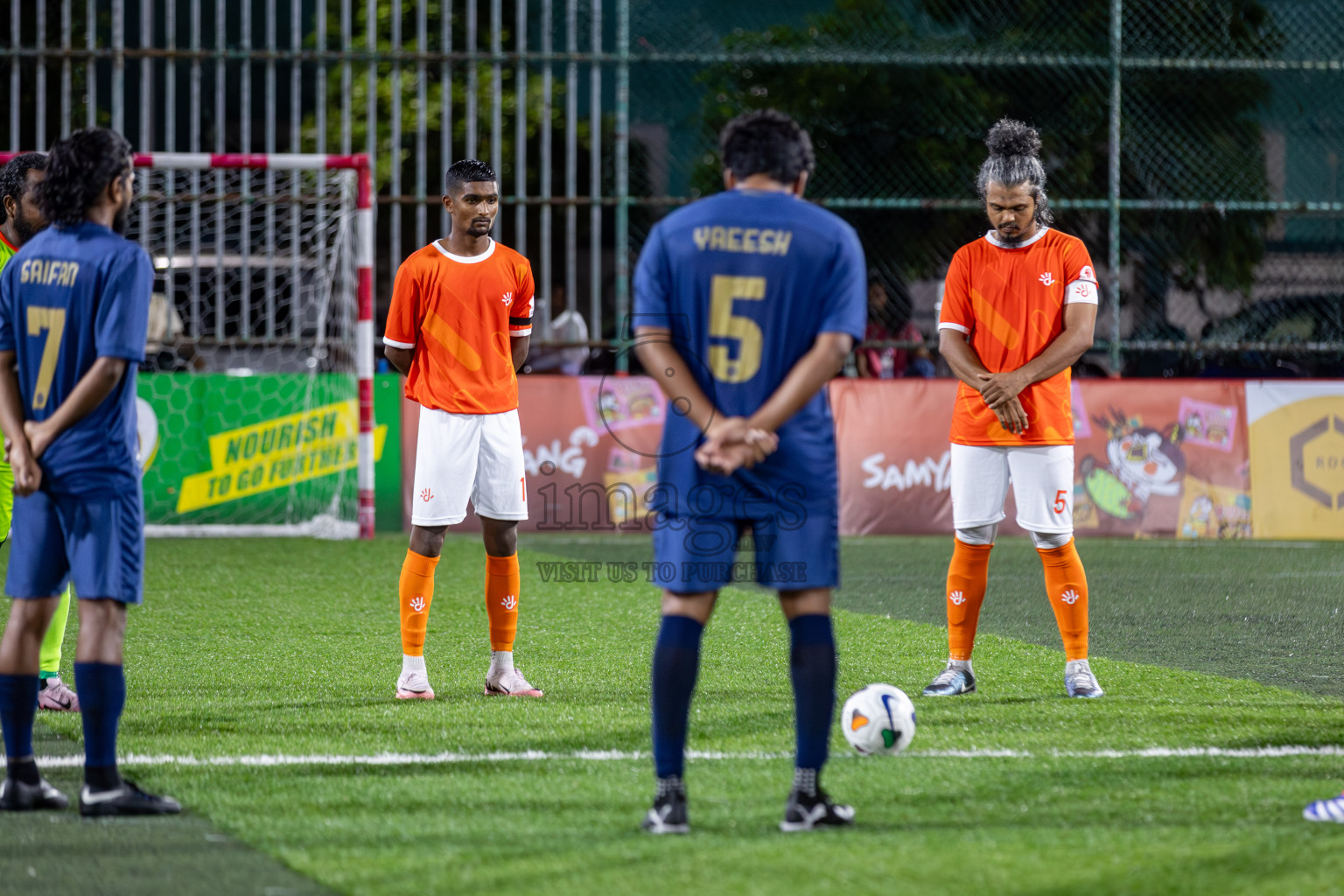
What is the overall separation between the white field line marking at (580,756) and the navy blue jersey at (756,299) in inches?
49.3

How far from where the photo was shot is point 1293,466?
13.6 m

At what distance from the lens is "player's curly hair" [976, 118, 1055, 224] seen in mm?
6133

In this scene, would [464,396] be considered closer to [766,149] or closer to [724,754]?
[724,754]

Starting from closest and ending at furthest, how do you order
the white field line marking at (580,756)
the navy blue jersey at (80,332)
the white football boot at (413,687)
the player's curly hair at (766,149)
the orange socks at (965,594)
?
1. the player's curly hair at (766,149)
2. the navy blue jersey at (80,332)
3. the white field line marking at (580,756)
4. the white football boot at (413,687)
5. the orange socks at (965,594)

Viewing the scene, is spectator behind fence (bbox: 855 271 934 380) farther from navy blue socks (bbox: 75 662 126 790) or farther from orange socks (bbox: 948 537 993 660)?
navy blue socks (bbox: 75 662 126 790)

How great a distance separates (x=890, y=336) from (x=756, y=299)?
11067mm

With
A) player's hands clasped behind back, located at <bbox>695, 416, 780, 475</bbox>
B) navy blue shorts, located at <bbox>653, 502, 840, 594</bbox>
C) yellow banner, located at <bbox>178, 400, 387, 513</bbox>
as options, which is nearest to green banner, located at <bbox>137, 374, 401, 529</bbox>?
yellow banner, located at <bbox>178, 400, 387, 513</bbox>

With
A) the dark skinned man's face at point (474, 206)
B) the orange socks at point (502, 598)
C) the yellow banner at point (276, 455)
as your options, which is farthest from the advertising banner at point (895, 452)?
the dark skinned man's face at point (474, 206)

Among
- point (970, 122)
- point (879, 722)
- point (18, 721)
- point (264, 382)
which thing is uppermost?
point (970, 122)

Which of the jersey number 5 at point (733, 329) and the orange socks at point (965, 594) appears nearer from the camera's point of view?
the jersey number 5 at point (733, 329)

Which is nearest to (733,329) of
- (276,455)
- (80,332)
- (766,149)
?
(766,149)

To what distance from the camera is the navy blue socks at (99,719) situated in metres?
4.18

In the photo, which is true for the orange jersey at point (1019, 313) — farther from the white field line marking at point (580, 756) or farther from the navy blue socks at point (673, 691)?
the navy blue socks at point (673, 691)

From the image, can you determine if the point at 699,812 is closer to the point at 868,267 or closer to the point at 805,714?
the point at 805,714
